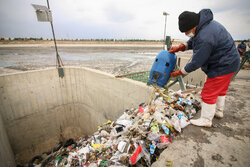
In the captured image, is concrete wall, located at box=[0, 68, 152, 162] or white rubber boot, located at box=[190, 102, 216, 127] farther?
concrete wall, located at box=[0, 68, 152, 162]

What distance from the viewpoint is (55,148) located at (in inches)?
278

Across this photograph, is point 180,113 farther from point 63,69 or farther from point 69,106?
point 69,106

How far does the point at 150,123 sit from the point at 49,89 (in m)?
6.27

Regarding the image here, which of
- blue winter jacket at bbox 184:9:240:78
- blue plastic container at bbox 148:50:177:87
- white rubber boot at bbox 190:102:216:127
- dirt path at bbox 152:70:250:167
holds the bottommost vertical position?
dirt path at bbox 152:70:250:167

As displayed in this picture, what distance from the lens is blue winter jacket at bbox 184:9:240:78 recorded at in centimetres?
147

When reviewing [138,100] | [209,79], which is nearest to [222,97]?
[209,79]

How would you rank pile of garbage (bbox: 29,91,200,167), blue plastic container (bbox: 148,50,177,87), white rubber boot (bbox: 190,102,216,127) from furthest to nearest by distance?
blue plastic container (bbox: 148,50,177,87) < white rubber boot (bbox: 190,102,216,127) < pile of garbage (bbox: 29,91,200,167)

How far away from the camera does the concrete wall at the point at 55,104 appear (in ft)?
17.0

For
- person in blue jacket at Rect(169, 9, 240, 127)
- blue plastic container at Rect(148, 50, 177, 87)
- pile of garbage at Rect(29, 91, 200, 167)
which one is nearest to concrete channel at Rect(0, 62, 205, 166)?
pile of garbage at Rect(29, 91, 200, 167)

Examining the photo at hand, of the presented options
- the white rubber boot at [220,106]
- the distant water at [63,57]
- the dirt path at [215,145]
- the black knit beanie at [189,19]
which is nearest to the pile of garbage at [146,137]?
the dirt path at [215,145]

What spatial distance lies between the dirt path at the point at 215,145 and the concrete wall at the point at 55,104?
2435 mm

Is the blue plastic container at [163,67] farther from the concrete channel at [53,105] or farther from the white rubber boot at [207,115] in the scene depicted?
the concrete channel at [53,105]

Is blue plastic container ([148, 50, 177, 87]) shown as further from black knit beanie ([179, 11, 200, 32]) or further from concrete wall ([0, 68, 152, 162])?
concrete wall ([0, 68, 152, 162])

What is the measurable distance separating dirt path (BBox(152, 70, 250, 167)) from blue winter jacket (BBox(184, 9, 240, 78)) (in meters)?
0.89
